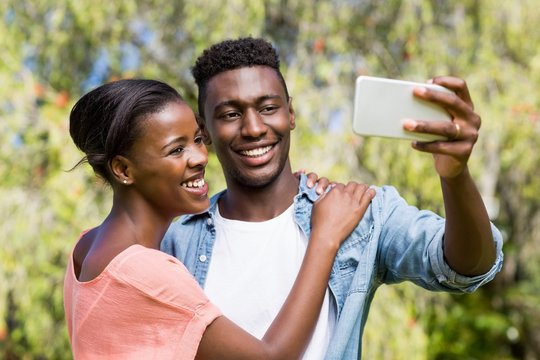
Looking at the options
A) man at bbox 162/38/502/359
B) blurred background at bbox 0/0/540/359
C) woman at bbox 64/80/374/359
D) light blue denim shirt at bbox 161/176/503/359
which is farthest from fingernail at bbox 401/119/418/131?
A: blurred background at bbox 0/0/540/359

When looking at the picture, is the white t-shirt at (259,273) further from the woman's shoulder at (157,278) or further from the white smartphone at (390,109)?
the white smartphone at (390,109)

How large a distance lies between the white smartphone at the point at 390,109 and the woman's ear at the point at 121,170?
1.95 feet

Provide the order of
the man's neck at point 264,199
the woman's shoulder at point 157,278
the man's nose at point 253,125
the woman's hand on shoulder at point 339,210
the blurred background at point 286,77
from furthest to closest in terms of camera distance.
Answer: the blurred background at point 286,77 < the man's neck at point 264,199 < the man's nose at point 253,125 < the woman's hand on shoulder at point 339,210 < the woman's shoulder at point 157,278

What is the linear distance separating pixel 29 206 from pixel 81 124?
3043 millimetres

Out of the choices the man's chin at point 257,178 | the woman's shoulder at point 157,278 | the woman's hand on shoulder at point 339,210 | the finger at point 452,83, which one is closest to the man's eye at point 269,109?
the man's chin at point 257,178

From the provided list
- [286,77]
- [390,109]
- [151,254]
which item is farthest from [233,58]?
[286,77]

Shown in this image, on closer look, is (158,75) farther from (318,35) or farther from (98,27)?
(318,35)

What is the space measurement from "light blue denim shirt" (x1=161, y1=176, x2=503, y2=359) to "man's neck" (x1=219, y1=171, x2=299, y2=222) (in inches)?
1.9

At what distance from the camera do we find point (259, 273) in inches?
77.9

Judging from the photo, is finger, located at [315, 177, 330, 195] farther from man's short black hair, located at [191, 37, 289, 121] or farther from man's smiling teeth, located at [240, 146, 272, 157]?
man's short black hair, located at [191, 37, 289, 121]

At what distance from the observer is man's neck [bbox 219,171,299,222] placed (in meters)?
2.11

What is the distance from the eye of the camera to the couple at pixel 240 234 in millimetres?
1598

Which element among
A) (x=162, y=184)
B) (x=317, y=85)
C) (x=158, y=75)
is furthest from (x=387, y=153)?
(x=162, y=184)

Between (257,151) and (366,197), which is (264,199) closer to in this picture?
(257,151)
